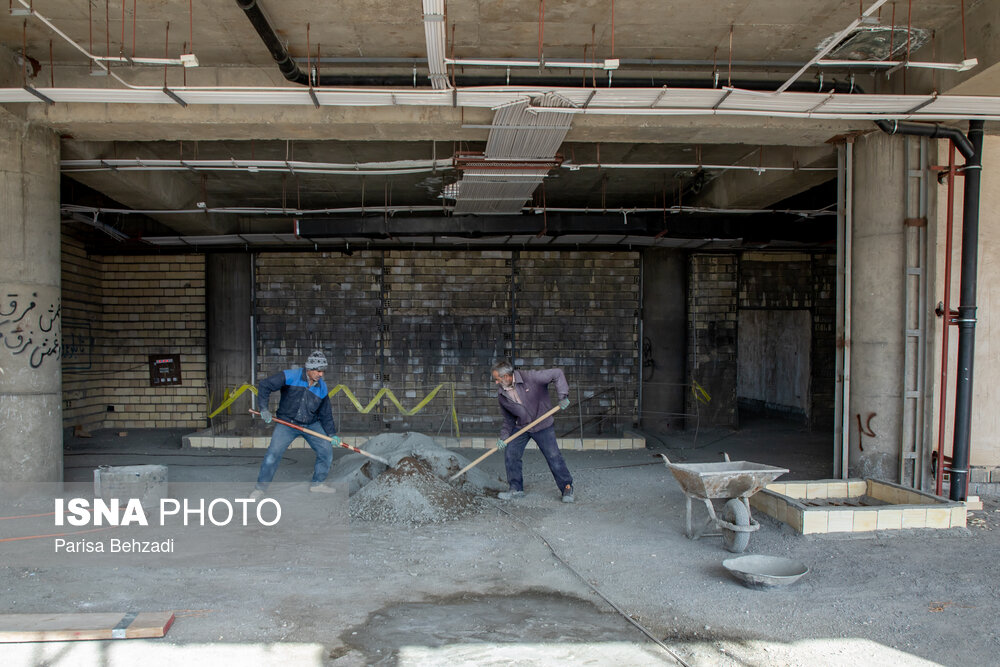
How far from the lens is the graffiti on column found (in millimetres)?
6676

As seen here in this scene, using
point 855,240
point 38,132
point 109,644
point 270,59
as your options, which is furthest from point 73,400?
point 855,240

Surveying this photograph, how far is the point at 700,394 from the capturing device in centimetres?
1227

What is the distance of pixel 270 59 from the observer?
6.79 m

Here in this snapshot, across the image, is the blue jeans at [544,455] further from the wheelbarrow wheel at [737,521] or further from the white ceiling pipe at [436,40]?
the white ceiling pipe at [436,40]

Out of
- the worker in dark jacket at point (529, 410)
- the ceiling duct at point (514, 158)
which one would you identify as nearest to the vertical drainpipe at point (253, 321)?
the ceiling duct at point (514, 158)

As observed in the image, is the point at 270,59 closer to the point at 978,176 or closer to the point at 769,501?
the point at 769,501

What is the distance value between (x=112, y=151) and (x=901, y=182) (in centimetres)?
888

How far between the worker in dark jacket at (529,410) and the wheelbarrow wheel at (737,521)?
2106mm

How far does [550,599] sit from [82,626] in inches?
109

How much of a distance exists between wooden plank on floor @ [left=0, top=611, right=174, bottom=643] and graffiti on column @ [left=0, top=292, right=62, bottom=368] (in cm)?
360

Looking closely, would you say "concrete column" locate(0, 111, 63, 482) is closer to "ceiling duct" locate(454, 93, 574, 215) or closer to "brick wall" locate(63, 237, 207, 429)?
"ceiling duct" locate(454, 93, 574, 215)

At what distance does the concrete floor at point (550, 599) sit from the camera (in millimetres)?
3637

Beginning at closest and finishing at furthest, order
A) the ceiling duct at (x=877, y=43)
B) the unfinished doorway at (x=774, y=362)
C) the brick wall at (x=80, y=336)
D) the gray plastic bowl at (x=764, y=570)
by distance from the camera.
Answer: the gray plastic bowl at (x=764, y=570)
the ceiling duct at (x=877, y=43)
the brick wall at (x=80, y=336)
the unfinished doorway at (x=774, y=362)

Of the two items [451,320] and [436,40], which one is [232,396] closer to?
[451,320]
